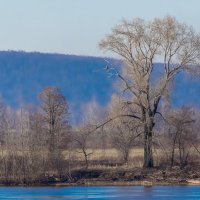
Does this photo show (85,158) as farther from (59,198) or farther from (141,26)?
(59,198)

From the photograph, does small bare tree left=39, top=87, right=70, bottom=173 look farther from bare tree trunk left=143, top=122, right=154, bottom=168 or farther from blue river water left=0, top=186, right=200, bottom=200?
blue river water left=0, top=186, right=200, bottom=200

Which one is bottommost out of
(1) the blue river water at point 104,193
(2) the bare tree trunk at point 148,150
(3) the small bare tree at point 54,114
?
(1) the blue river water at point 104,193

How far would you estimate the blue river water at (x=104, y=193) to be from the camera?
39.4 meters

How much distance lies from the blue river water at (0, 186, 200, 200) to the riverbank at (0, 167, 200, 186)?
2.51 m

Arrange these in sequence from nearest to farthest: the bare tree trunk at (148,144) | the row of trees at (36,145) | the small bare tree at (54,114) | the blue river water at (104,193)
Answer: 1. the blue river water at (104,193)
2. the row of trees at (36,145)
3. the bare tree trunk at (148,144)
4. the small bare tree at (54,114)

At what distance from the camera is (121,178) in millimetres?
51688

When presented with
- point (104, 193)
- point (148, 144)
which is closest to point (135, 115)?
point (148, 144)

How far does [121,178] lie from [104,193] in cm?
929

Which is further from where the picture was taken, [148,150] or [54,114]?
Result: [54,114]

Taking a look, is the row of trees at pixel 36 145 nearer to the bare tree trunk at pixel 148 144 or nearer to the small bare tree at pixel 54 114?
the small bare tree at pixel 54 114

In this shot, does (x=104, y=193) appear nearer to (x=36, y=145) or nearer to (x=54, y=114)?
(x=36, y=145)

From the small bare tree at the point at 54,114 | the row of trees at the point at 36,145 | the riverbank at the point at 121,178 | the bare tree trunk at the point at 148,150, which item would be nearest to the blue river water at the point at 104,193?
the riverbank at the point at 121,178

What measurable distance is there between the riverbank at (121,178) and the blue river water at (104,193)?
2.51 meters

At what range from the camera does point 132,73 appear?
177 feet
